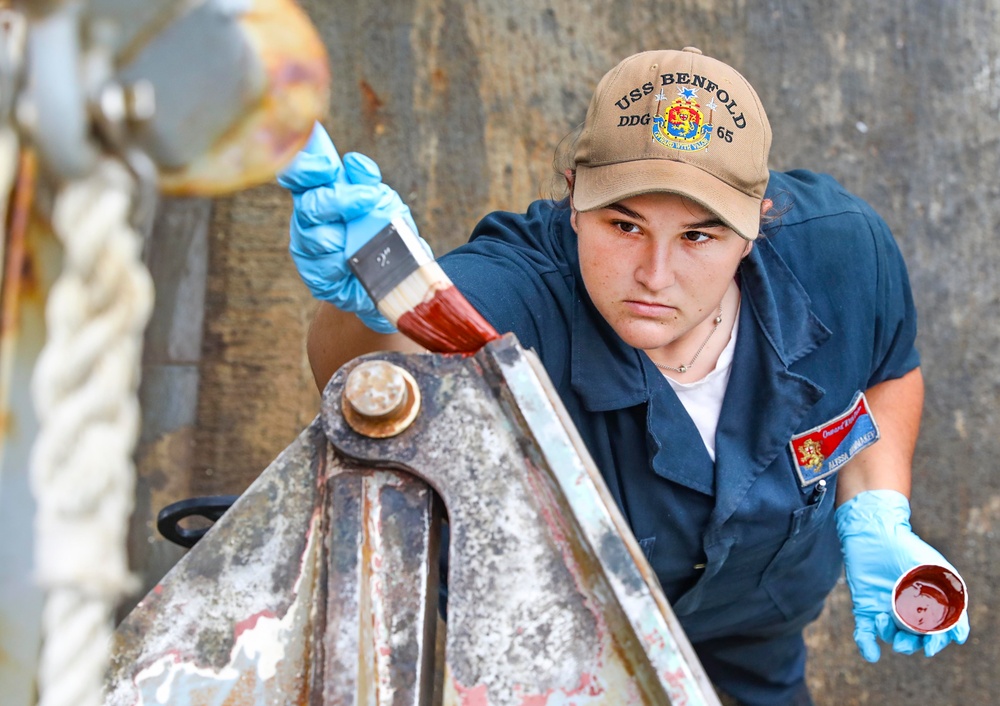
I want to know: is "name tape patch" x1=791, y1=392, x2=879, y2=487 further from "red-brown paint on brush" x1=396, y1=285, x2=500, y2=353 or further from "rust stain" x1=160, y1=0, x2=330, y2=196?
"rust stain" x1=160, y1=0, x2=330, y2=196

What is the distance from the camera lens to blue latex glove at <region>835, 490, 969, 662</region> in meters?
1.58

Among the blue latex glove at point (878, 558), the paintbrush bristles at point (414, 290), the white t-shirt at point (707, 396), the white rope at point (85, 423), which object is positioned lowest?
the blue latex glove at point (878, 558)

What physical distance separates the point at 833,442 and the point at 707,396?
0.82 feet

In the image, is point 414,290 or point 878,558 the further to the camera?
point 878,558

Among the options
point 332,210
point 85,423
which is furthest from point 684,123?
point 85,423

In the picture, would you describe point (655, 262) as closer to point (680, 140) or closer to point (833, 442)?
point (680, 140)

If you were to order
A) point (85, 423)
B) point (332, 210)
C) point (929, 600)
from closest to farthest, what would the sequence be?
point (85, 423) → point (332, 210) → point (929, 600)

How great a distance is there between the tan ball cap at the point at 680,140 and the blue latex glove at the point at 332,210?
0.37 m

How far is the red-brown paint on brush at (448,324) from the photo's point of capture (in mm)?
866

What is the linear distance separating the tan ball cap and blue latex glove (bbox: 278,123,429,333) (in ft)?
1.21

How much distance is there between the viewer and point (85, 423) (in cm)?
39

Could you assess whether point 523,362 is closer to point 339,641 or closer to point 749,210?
point 339,641

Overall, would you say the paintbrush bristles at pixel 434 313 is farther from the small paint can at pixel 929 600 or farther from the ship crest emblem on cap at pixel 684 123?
the small paint can at pixel 929 600

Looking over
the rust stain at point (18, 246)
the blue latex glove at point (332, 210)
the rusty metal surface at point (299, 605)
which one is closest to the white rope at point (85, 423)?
the rust stain at point (18, 246)
